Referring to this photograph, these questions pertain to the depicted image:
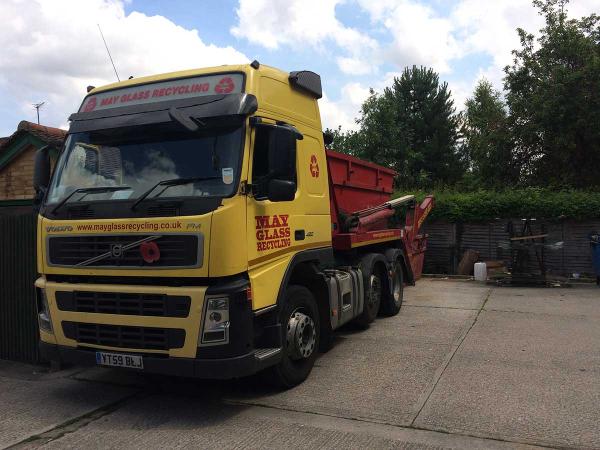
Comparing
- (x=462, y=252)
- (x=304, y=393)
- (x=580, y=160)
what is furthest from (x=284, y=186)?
(x=580, y=160)

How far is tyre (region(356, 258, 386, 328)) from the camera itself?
25.2 feet

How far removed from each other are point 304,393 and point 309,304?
0.90 meters

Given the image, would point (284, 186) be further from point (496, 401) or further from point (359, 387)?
point (496, 401)

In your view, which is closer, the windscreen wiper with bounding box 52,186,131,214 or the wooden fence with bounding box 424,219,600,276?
the windscreen wiper with bounding box 52,186,131,214

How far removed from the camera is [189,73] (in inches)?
199

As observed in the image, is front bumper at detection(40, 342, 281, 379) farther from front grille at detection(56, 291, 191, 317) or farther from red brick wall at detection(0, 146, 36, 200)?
red brick wall at detection(0, 146, 36, 200)

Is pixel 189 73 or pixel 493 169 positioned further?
pixel 493 169

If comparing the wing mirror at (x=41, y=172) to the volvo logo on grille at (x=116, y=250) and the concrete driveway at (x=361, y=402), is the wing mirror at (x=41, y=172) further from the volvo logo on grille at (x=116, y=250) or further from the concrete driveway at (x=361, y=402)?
the concrete driveway at (x=361, y=402)

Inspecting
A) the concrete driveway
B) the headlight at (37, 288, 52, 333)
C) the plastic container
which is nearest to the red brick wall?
the concrete driveway

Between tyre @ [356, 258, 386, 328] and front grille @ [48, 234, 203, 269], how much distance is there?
12.7 ft

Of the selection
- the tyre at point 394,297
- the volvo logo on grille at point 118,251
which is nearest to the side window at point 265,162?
the volvo logo on grille at point 118,251

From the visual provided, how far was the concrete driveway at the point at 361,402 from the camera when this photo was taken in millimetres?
4145

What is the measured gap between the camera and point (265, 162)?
4703 mm

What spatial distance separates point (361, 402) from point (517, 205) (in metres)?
11.1
